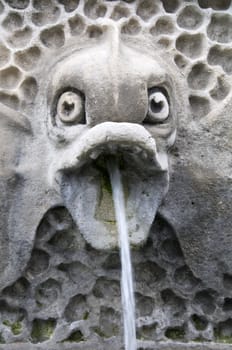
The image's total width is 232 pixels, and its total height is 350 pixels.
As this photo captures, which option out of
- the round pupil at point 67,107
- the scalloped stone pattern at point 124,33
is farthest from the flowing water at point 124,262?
the scalloped stone pattern at point 124,33

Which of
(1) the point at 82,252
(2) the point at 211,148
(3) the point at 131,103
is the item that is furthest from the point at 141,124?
(1) the point at 82,252

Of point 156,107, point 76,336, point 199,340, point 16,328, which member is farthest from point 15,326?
point 156,107

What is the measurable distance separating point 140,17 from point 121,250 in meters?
0.48

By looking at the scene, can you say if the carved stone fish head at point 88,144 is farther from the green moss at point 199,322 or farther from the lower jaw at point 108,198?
the green moss at point 199,322

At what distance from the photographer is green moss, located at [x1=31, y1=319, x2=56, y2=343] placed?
5.52 ft

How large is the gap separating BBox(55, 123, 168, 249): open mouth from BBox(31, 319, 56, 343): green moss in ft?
0.70

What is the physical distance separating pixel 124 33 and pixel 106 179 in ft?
0.98

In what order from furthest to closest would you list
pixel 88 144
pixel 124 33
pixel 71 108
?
pixel 124 33
pixel 71 108
pixel 88 144

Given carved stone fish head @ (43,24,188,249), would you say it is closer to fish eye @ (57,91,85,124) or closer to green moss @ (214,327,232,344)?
fish eye @ (57,91,85,124)

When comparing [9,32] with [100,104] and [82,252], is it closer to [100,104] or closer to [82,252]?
[100,104]

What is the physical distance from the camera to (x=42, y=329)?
5.55 ft

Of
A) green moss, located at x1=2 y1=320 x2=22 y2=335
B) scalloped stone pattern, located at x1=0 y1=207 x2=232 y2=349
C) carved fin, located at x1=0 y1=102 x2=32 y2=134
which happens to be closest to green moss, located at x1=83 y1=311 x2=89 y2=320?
scalloped stone pattern, located at x1=0 y1=207 x2=232 y2=349

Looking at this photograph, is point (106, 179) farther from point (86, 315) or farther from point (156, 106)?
point (86, 315)

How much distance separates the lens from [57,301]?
169 centimetres
